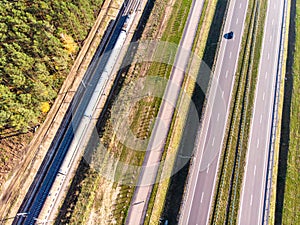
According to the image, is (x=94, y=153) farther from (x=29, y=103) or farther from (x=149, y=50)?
(x=149, y=50)

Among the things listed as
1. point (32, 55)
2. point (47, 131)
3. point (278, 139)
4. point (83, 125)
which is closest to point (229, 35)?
point (278, 139)

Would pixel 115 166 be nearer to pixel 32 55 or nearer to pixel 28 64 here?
pixel 28 64

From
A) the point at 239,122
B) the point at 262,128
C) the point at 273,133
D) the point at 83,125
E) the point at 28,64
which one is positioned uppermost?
the point at 262,128

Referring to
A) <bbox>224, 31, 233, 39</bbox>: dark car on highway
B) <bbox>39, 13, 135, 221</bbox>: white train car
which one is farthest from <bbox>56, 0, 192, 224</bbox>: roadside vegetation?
<bbox>224, 31, 233, 39</bbox>: dark car on highway

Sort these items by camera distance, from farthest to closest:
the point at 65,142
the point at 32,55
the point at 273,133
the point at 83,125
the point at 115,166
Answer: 1. the point at 273,133
2. the point at 83,125
3. the point at 65,142
4. the point at 32,55
5. the point at 115,166

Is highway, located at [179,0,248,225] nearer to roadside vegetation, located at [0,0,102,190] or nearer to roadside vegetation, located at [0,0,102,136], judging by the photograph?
roadside vegetation, located at [0,0,102,190]

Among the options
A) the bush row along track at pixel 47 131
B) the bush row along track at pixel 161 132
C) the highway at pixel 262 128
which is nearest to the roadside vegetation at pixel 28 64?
the bush row along track at pixel 47 131
